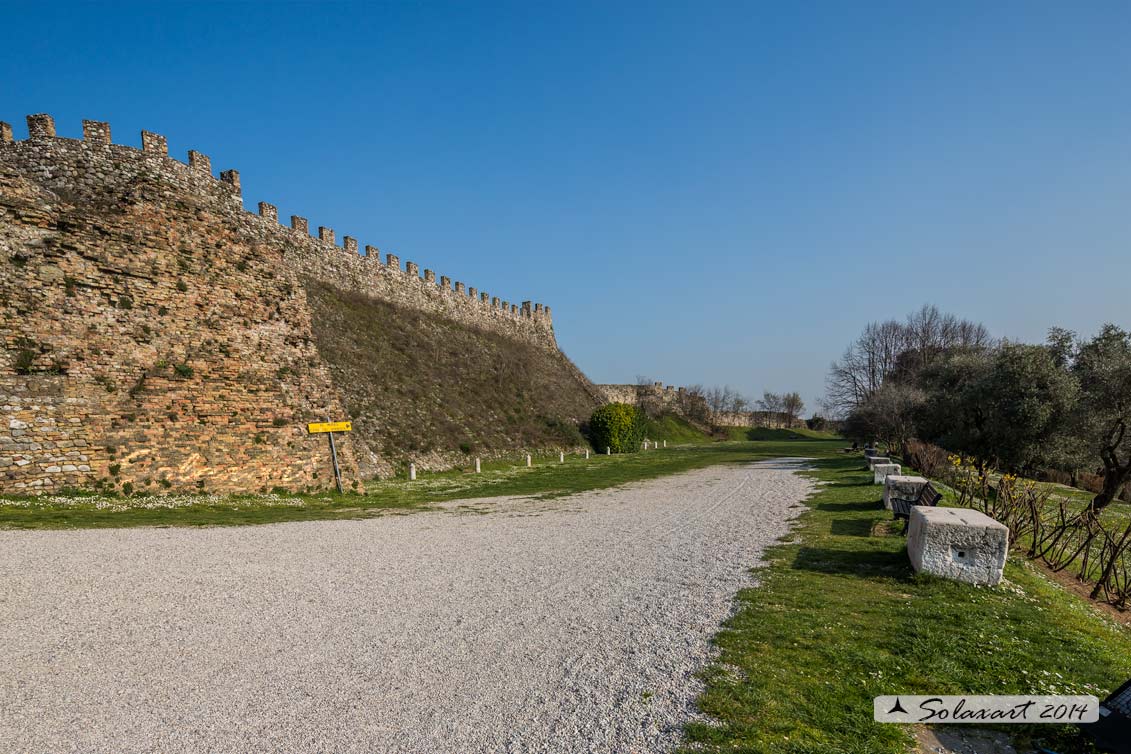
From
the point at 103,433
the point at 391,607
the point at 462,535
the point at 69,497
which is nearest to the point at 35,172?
the point at 103,433

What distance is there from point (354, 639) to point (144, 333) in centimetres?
1421

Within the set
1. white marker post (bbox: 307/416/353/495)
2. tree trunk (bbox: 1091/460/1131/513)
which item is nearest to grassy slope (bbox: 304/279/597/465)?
white marker post (bbox: 307/416/353/495)

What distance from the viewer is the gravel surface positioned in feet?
13.0

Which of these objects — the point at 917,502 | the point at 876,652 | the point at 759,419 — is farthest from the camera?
the point at 759,419

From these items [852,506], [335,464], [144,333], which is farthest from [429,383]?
[852,506]

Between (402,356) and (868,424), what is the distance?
97.3ft

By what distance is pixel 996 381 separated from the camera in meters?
21.0

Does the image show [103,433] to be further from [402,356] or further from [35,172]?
[402,356]

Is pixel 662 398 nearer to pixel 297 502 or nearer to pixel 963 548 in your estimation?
pixel 297 502

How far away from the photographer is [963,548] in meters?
7.01

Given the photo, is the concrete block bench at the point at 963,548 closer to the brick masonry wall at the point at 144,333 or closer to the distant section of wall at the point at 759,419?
the brick masonry wall at the point at 144,333

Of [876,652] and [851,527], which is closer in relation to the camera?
[876,652]

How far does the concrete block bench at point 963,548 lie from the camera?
6.89 m

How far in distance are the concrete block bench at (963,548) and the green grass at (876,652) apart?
0.56ft
